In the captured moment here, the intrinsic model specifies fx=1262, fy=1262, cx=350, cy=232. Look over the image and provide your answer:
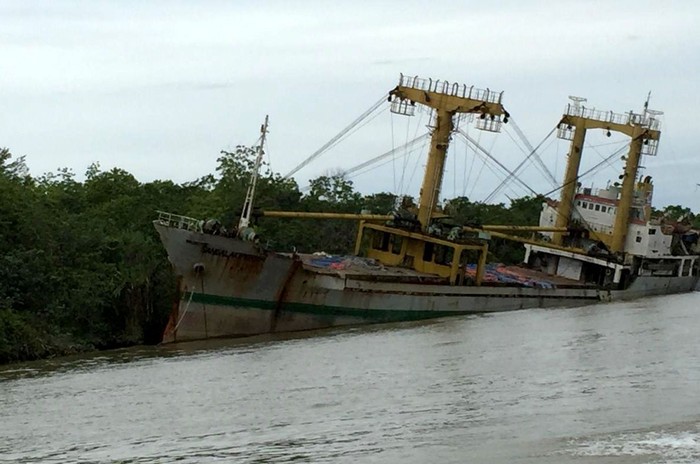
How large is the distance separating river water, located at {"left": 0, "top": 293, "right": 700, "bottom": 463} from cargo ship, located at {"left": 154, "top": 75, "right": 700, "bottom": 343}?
3024 mm

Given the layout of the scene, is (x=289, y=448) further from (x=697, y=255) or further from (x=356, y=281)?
(x=697, y=255)

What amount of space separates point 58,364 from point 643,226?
35580 mm

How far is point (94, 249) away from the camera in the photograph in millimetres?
44938

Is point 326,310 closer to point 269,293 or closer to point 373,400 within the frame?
point 269,293

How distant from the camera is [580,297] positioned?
5738 centimetres

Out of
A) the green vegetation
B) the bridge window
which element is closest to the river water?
the green vegetation

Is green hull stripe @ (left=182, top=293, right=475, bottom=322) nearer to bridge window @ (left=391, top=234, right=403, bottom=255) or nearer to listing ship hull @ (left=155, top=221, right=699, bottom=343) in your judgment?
listing ship hull @ (left=155, top=221, right=699, bottom=343)

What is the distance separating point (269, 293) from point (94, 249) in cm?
648

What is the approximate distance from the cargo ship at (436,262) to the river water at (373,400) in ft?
9.92

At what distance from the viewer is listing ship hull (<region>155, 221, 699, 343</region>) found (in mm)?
43125

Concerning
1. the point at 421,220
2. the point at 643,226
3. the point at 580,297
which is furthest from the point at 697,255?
the point at 421,220

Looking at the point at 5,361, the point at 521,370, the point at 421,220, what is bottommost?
the point at 5,361

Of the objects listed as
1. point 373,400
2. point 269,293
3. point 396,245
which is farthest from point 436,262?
point 373,400

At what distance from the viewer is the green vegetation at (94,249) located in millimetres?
39281
